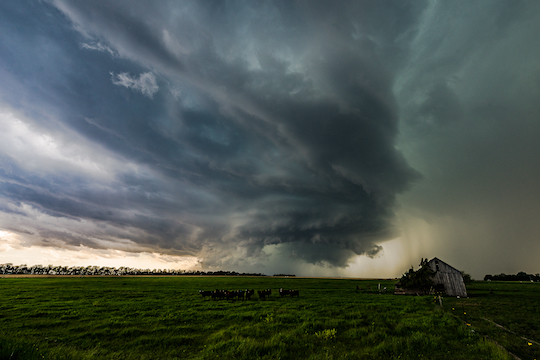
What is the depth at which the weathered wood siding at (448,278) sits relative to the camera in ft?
175

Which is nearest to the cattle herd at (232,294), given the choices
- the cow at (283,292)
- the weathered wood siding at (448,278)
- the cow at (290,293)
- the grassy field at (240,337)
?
the cow at (290,293)

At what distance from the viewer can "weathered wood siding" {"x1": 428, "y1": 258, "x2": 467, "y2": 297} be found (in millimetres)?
53344

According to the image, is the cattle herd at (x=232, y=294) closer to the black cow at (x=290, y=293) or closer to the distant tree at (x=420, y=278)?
the black cow at (x=290, y=293)

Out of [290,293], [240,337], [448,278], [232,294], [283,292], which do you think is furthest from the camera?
[448,278]

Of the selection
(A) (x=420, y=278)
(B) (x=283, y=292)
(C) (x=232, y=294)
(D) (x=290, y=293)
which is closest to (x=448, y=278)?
(A) (x=420, y=278)

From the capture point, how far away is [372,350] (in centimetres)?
1444

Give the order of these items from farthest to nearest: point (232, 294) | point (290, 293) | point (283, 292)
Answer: point (283, 292) → point (290, 293) → point (232, 294)

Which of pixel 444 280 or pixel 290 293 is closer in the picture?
pixel 290 293

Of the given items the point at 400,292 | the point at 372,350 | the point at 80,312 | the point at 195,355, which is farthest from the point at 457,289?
the point at 80,312

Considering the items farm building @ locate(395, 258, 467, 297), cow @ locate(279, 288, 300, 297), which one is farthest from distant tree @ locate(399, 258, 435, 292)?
cow @ locate(279, 288, 300, 297)

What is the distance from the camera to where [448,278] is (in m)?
54.9

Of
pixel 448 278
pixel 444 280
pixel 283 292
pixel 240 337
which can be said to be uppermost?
pixel 448 278

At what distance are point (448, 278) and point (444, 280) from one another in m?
0.93

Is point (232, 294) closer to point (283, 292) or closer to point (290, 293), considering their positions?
point (283, 292)
